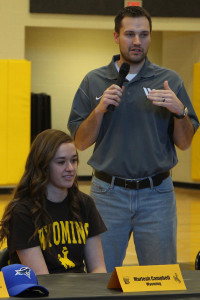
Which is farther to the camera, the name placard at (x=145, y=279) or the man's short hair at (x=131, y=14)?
the man's short hair at (x=131, y=14)

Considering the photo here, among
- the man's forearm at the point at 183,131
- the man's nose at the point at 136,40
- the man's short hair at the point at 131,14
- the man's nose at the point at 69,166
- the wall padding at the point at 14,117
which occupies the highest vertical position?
the man's short hair at the point at 131,14

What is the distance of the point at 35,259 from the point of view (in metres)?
2.54

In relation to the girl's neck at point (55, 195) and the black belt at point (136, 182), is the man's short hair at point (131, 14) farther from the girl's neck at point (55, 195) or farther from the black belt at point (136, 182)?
the girl's neck at point (55, 195)

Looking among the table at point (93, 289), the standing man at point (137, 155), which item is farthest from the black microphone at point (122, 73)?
the table at point (93, 289)

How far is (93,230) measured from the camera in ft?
9.05

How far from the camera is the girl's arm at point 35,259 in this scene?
8.29ft

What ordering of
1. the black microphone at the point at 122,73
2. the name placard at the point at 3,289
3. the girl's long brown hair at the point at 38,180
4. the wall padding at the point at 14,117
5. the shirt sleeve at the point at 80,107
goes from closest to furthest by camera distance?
1. the name placard at the point at 3,289
2. the girl's long brown hair at the point at 38,180
3. the black microphone at the point at 122,73
4. the shirt sleeve at the point at 80,107
5. the wall padding at the point at 14,117

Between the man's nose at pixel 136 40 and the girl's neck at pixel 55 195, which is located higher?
the man's nose at pixel 136 40

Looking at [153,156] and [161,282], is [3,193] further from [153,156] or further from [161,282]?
[161,282]

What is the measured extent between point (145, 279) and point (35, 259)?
2.50 feet

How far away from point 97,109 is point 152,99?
0.89 feet

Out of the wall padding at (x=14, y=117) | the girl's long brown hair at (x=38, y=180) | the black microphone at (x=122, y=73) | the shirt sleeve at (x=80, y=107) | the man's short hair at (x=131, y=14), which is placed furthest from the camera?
the wall padding at (x=14, y=117)

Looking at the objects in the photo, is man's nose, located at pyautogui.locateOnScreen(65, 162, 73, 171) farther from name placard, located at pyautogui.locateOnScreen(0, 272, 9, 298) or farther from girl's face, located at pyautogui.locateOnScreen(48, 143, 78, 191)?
name placard, located at pyautogui.locateOnScreen(0, 272, 9, 298)

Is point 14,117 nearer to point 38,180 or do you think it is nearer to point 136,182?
point 136,182
